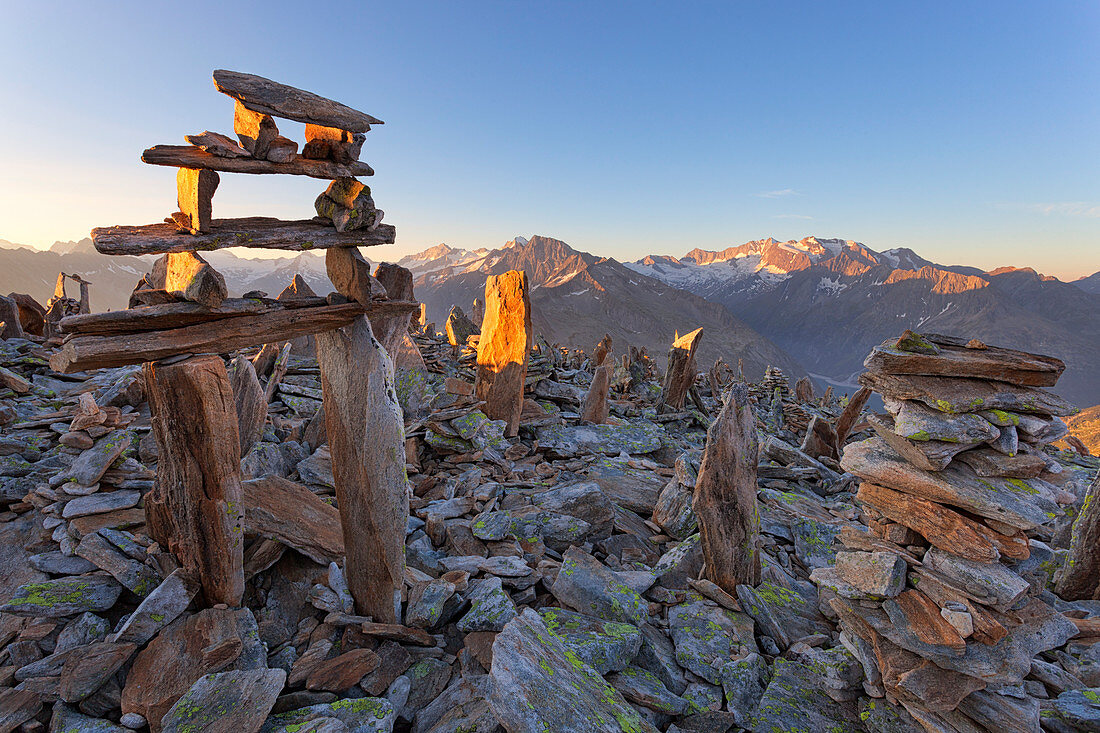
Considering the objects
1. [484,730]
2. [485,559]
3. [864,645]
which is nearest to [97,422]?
[485,559]

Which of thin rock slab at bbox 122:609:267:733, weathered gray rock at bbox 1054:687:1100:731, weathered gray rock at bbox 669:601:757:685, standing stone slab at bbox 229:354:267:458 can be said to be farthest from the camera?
standing stone slab at bbox 229:354:267:458

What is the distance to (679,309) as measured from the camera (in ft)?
477

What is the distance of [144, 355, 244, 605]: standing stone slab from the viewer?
4.05 meters

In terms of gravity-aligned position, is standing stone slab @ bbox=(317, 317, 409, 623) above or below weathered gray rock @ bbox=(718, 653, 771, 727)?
above

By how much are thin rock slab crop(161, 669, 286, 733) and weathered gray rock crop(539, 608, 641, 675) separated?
2.57 m

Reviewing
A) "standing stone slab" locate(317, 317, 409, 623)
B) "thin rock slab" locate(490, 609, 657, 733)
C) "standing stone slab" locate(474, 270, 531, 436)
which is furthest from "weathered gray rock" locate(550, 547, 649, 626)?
"standing stone slab" locate(474, 270, 531, 436)

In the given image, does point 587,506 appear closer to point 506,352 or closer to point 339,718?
point 339,718

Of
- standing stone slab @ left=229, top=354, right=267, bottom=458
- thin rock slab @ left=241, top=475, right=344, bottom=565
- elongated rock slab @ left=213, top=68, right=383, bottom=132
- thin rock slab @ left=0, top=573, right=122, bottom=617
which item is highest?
elongated rock slab @ left=213, top=68, right=383, bottom=132

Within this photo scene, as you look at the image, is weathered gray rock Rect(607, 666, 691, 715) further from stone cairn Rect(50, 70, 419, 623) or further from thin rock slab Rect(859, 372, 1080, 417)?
thin rock slab Rect(859, 372, 1080, 417)

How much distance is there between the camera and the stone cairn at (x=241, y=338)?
3.58 m

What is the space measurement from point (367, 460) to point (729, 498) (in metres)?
4.60

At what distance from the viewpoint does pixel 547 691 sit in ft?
12.6

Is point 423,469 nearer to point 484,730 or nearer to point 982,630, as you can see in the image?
point 484,730

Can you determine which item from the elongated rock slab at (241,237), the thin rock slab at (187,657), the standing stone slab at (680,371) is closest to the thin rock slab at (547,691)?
the thin rock slab at (187,657)
